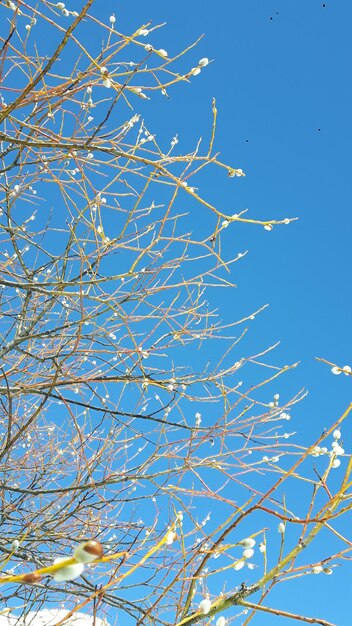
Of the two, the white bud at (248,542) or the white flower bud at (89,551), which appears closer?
the white flower bud at (89,551)

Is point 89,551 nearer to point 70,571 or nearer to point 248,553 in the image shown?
point 70,571

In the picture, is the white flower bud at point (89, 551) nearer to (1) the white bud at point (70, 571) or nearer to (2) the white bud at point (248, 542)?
(1) the white bud at point (70, 571)

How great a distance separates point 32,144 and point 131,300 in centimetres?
144

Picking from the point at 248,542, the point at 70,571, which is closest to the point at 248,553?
the point at 248,542

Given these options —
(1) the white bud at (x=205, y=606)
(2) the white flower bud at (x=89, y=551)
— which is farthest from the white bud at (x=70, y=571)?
(1) the white bud at (x=205, y=606)

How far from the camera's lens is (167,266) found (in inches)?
134

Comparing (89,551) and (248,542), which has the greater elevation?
(248,542)

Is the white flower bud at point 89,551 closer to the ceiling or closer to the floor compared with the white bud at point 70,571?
closer to the ceiling

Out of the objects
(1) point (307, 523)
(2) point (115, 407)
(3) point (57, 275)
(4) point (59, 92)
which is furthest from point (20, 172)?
(1) point (307, 523)

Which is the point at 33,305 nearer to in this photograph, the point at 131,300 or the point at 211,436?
the point at 131,300

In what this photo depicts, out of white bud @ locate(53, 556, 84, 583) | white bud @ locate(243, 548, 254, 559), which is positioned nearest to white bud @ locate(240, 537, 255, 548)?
white bud @ locate(243, 548, 254, 559)

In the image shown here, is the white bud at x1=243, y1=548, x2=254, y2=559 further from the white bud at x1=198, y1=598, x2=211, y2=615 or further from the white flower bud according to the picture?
the white flower bud

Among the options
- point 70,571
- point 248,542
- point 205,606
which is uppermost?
point 248,542

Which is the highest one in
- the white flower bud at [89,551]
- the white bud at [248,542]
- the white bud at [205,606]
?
the white bud at [248,542]
